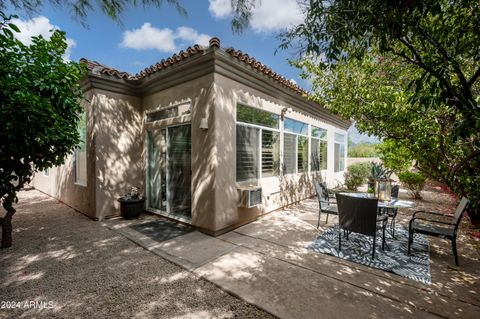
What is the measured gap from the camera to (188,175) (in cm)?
565

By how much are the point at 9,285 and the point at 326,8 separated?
551cm

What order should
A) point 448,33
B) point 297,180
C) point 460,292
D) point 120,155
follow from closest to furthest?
point 448,33, point 460,292, point 120,155, point 297,180

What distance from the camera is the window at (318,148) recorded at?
9195 millimetres

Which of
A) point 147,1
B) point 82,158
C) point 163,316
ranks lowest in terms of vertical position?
point 163,316

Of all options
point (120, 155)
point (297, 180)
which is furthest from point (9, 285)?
point (297, 180)

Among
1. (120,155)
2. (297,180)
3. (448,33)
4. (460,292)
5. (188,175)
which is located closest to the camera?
(448,33)

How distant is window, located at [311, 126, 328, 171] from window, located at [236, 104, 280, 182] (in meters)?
2.89

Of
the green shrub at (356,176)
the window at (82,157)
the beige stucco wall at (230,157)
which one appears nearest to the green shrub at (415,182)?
the green shrub at (356,176)

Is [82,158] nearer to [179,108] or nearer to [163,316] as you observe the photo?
A: [179,108]

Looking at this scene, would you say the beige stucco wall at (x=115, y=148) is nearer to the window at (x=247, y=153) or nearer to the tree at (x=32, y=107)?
the tree at (x=32, y=107)

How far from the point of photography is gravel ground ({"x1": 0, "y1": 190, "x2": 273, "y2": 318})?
2580mm

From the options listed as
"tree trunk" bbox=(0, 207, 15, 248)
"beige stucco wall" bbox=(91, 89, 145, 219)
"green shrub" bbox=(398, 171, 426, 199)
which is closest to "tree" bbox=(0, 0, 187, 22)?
"beige stucco wall" bbox=(91, 89, 145, 219)

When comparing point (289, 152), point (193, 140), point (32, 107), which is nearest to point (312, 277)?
point (193, 140)

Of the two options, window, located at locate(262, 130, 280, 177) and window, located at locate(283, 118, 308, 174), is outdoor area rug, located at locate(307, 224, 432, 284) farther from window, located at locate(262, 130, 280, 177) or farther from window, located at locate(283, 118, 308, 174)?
window, located at locate(283, 118, 308, 174)
